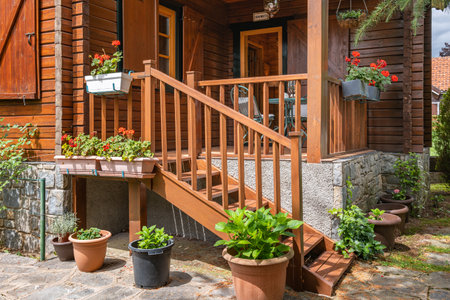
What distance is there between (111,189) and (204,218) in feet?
5.69

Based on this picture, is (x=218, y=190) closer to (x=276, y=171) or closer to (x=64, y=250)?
(x=276, y=171)

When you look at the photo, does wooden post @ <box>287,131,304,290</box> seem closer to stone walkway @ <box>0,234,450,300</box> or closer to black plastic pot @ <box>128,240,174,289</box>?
stone walkway @ <box>0,234,450,300</box>

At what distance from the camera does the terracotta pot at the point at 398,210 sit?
15.5 ft

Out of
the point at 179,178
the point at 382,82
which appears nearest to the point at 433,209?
the point at 382,82

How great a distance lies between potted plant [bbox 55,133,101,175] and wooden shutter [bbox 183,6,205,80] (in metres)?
2.35

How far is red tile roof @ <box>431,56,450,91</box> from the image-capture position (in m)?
22.4

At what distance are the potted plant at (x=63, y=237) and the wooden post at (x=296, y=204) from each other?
2270 millimetres

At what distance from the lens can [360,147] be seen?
5531 millimetres

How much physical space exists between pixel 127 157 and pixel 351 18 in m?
3.87

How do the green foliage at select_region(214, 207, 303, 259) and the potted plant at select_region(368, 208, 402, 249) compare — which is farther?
the potted plant at select_region(368, 208, 402, 249)

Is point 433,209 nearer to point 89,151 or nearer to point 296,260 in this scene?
point 296,260

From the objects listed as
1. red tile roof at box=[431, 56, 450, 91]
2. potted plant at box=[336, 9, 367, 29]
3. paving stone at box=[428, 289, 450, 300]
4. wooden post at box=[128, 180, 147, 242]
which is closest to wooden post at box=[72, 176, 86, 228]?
wooden post at box=[128, 180, 147, 242]

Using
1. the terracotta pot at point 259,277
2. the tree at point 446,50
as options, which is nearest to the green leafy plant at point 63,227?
the terracotta pot at point 259,277

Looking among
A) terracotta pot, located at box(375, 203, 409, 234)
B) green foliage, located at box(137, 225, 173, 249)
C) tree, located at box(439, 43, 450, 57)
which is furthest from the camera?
tree, located at box(439, 43, 450, 57)
